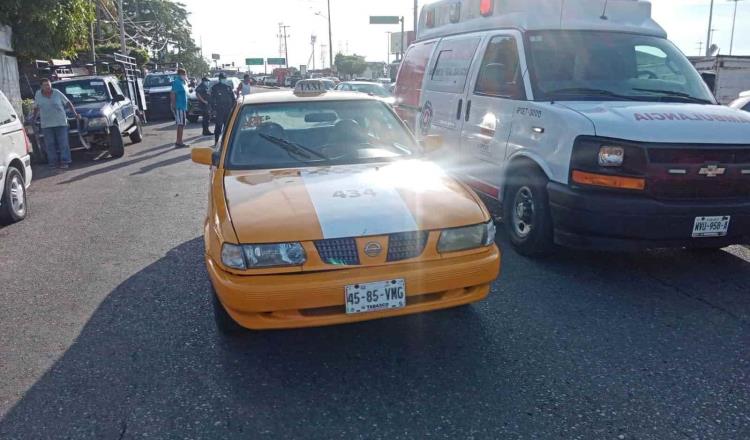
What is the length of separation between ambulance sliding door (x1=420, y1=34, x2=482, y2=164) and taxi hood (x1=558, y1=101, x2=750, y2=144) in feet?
6.35

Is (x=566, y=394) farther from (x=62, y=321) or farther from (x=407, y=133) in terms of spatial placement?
(x=62, y=321)

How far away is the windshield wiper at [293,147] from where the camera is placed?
4.29m

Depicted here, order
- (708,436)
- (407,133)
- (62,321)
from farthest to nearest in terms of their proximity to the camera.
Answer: (407,133) → (62,321) → (708,436)

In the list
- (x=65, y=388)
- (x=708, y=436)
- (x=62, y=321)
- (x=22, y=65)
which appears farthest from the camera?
(x=22, y=65)

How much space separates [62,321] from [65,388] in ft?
3.42

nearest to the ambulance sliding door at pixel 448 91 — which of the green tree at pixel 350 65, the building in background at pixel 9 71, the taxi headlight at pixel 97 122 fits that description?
the taxi headlight at pixel 97 122

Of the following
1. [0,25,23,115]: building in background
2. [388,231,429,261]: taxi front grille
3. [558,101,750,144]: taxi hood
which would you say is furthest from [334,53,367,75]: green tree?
[388,231,429,261]: taxi front grille

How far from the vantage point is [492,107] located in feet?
18.7

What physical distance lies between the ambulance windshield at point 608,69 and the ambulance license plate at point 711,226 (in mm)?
1221

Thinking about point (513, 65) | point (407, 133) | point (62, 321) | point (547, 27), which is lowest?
point (62, 321)

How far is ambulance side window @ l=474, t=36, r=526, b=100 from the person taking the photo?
534 centimetres

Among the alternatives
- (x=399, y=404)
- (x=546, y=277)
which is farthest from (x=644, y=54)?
(x=399, y=404)

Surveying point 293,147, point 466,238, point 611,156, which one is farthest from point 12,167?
point 611,156

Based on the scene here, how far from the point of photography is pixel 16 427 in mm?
2803
